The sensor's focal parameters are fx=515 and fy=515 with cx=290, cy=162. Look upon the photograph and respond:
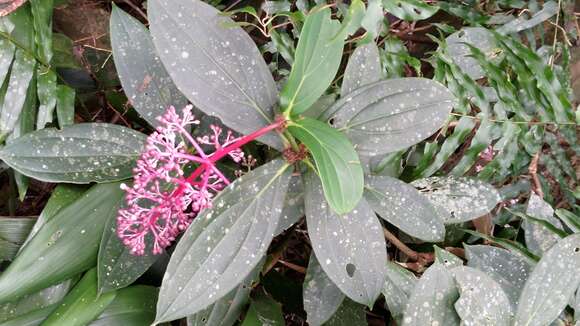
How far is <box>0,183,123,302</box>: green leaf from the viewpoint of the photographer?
946 mm

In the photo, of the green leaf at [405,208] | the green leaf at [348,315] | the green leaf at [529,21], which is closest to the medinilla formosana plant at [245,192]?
the green leaf at [405,208]

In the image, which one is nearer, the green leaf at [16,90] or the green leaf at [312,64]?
the green leaf at [312,64]

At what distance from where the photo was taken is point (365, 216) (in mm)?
865

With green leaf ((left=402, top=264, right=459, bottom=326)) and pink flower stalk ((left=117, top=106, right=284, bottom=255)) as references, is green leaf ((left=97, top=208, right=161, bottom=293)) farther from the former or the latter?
green leaf ((left=402, top=264, right=459, bottom=326))

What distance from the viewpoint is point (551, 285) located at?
2.92 feet

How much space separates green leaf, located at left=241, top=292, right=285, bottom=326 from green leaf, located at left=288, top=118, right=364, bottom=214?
463 mm

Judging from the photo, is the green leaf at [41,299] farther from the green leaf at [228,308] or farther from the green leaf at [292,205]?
the green leaf at [292,205]

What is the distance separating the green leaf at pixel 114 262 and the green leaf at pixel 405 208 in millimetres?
439

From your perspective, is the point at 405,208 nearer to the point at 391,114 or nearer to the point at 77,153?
the point at 391,114

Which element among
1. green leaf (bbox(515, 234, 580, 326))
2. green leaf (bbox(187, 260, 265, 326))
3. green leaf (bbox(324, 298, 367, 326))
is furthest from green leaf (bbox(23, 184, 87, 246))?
green leaf (bbox(515, 234, 580, 326))

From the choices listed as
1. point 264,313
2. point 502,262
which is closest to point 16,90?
point 264,313

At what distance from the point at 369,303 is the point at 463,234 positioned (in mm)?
447

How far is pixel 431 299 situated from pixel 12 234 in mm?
842

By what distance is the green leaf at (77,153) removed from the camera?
95cm
